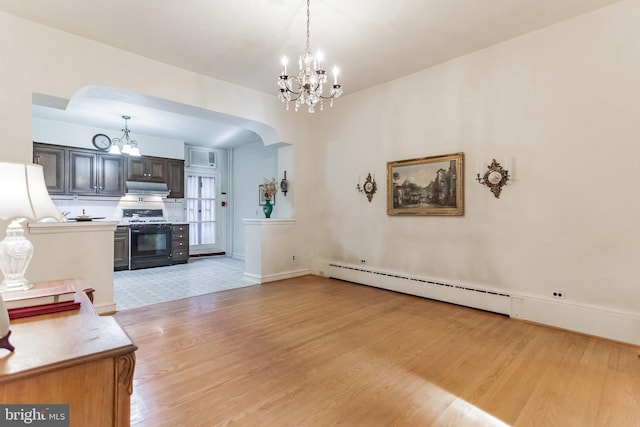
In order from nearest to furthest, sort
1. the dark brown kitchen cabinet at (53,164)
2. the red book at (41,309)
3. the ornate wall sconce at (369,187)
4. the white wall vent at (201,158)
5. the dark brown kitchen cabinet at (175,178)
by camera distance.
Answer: the red book at (41,309) → the ornate wall sconce at (369,187) → the dark brown kitchen cabinet at (53,164) → the dark brown kitchen cabinet at (175,178) → the white wall vent at (201,158)

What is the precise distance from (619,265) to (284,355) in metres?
3.32

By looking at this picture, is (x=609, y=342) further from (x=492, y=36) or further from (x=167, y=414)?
(x=167, y=414)

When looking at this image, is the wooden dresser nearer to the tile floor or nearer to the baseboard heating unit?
the tile floor

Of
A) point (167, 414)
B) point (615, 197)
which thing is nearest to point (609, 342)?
point (615, 197)

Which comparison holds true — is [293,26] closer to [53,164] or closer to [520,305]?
[520,305]

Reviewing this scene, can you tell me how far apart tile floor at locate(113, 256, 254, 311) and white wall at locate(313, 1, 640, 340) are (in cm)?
288

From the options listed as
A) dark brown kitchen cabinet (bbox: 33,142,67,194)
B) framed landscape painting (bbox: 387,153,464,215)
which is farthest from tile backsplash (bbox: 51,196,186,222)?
framed landscape painting (bbox: 387,153,464,215)

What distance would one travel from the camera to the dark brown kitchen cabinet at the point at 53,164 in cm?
591

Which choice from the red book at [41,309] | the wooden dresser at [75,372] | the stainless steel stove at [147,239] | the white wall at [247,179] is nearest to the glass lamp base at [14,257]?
the red book at [41,309]

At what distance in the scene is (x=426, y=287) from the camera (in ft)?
14.3

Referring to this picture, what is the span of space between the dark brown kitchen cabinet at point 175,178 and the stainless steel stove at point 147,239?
0.70m

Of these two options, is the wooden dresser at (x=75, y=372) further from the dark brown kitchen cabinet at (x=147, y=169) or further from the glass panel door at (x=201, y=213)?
the glass panel door at (x=201, y=213)

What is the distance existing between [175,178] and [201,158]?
Answer: 1094 millimetres

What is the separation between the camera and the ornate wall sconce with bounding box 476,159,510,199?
144 inches
